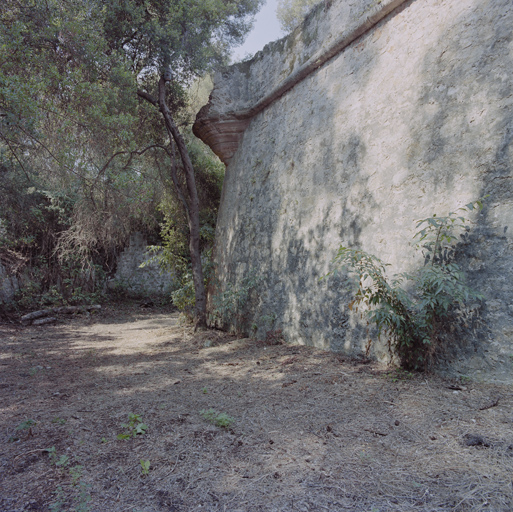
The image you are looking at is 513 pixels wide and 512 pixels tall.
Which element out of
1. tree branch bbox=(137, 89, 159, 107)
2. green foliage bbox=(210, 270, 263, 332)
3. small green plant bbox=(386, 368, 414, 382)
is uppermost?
tree branch bbox=(137, 89, 159, 107)

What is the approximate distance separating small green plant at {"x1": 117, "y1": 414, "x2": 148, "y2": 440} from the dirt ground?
0.04 feet

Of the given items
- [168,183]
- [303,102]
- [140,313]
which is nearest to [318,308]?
[303,102]

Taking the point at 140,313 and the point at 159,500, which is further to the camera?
the point at 140,313

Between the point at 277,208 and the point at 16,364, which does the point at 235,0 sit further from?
the point at 16,364

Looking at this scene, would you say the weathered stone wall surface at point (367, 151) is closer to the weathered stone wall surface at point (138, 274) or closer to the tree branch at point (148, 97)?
the tree branch at point (148, 97)

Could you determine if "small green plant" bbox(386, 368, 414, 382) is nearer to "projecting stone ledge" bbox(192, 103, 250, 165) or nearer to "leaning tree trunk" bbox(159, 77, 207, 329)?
"leaning tree trunk" bbox(159, 77, 207, 329)

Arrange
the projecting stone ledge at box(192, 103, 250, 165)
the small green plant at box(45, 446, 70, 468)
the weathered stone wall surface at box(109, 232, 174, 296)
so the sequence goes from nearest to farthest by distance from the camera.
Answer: the small green plant at box(45, 446, 70, 468), the projecting stone ledge at box(192, 103, 250, 165), the weathered stone wall surface at box(109, 232, 174, 296)

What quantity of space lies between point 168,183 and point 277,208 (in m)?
3.63

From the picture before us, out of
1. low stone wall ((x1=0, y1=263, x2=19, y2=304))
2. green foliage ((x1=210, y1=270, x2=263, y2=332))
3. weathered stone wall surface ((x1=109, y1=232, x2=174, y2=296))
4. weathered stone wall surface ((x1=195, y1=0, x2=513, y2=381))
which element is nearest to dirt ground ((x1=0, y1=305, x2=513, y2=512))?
weathered stone wall surface ((x1=195, y1=0, x2=513, y2=381))

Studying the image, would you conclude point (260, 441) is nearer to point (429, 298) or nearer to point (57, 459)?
point (57, 459)

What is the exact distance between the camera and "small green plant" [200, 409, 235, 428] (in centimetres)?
280

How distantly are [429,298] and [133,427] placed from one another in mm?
2590

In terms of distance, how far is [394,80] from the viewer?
4.11 meters

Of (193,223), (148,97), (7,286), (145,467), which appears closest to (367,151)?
(145,467)
